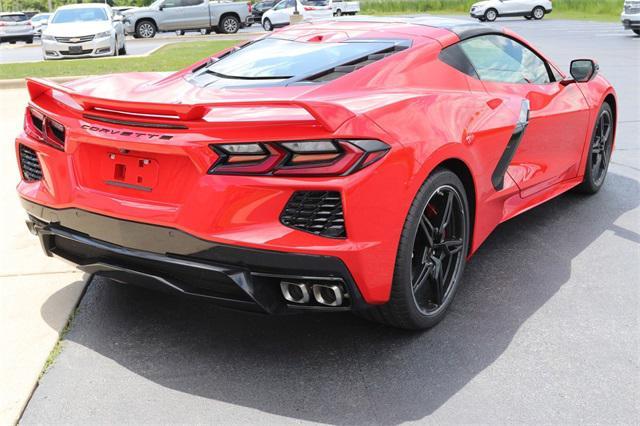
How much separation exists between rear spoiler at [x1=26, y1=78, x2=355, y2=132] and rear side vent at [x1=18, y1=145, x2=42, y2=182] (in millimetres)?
479

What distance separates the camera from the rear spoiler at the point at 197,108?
2.94 metres

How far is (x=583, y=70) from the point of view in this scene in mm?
5242

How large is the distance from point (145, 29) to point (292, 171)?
3059 centimetres

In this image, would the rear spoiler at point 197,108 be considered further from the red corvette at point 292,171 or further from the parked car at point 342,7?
the parked car at point 342,7

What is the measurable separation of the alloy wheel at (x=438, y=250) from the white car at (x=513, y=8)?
37.7 m

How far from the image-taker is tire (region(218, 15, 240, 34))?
32.2m

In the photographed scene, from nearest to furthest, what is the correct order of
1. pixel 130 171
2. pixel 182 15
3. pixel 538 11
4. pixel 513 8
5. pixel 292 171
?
pixel 292 171 < pixel 130 171 < pixel 182 15 < pixel 538 11 < pixel 513 8

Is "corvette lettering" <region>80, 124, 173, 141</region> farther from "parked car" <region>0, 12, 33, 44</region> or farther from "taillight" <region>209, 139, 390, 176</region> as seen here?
"parked car" <region>0, 12, 33, 44</region>

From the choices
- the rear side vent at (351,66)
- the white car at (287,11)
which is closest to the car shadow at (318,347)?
the rear side vent at (351,66)

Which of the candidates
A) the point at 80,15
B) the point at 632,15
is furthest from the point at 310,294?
the point at 632,15

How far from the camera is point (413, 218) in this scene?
3.28 m

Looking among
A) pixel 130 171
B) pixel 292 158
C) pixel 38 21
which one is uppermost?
pixel 292 158

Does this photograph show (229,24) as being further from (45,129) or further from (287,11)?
(45,129)

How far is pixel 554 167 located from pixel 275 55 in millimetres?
2070
